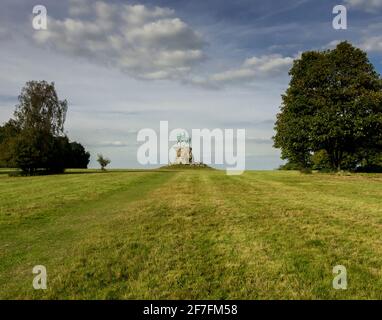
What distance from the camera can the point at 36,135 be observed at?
212 ft

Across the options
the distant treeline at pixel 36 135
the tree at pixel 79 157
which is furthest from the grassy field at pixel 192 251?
the tree at pixel 79 157

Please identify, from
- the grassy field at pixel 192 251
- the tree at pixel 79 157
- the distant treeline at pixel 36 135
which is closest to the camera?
the grassy field at pixel 192 251

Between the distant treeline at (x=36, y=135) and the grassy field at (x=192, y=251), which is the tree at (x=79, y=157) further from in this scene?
the grassy field at (x=192, y=251)

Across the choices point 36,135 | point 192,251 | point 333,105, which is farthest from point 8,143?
point 192,251

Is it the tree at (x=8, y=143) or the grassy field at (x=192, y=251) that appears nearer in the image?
the grassy field at (x=192, y=251)

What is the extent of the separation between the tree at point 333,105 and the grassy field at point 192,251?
28.4 meters

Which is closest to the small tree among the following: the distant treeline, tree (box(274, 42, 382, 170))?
the distant treeline

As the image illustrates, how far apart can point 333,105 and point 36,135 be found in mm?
47145

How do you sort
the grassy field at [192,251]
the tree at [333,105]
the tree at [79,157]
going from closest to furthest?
the grassy field at [192,251], the tree at [333,105], the tree at [79,157]

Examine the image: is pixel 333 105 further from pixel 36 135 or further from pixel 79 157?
pixel 79 157

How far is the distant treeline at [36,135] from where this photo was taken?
206 ft

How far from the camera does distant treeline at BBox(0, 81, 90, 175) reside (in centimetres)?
6272

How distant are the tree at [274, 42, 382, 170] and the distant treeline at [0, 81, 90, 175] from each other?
3871 centimetres
